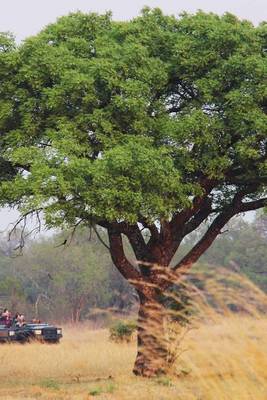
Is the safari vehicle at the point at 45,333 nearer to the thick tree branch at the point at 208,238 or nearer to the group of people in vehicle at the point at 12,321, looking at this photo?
the group of people in vehicle at the point at 12,321

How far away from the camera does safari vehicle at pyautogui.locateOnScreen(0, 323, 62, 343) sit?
30.6 meters

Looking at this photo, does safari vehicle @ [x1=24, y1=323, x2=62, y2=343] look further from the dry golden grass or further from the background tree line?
the background tree line

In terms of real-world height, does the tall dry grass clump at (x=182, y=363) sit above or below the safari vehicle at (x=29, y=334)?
below

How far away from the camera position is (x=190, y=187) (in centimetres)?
1778

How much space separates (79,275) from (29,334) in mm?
31146

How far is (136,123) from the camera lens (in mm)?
17672

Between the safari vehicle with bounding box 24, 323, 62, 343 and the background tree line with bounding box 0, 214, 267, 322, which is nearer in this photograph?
the safari vehicle with bounding box 24, 323, 62, 343

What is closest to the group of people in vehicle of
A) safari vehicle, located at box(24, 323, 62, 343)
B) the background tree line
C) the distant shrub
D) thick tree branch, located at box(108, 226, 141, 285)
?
safari vehicle, located at box(24, 323, 62, 343)

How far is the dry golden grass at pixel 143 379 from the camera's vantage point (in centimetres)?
558

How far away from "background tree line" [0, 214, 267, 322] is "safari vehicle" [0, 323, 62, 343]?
2344cm

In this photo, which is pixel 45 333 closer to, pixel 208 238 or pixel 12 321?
pixel 12 321

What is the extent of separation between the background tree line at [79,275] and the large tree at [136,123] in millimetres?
36969

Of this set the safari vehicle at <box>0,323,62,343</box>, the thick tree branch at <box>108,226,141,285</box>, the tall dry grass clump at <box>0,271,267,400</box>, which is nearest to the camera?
the tall dry grass clump at <box>0,271,267,400</box>

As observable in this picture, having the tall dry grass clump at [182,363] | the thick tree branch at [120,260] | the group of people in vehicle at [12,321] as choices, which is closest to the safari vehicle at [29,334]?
the group of people in vehicle at [12,321]
